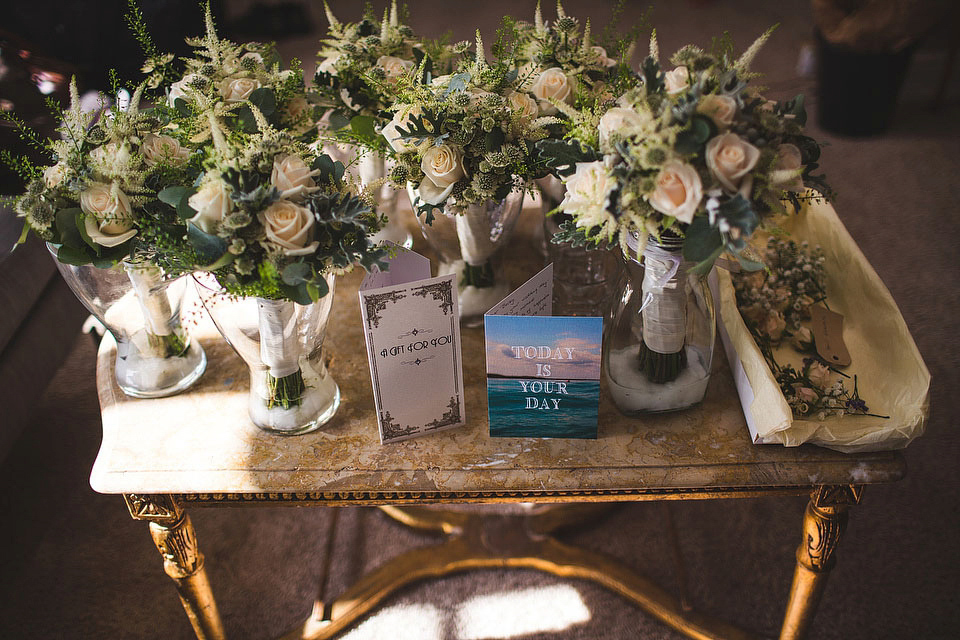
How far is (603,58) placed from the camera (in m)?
1.35

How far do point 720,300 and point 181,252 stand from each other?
0.89 meters

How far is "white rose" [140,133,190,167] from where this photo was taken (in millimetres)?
1015

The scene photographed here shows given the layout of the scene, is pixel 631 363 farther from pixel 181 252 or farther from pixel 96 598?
pixel 96 598

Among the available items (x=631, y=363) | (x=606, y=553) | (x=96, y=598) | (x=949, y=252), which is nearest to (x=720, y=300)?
(x=631, y=363)

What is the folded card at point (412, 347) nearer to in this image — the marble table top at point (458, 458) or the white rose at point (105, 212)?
the marble table top at point (458, 458)

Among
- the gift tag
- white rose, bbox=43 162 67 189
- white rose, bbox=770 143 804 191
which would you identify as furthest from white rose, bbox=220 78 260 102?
the gift tag

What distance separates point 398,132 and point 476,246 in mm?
285

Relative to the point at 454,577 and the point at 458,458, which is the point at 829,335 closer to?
the point at 458,458

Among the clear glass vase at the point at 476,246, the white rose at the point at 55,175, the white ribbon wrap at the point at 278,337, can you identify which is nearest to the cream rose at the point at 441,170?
the clear glass vase at the point at 476,246

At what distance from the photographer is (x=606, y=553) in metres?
1.72

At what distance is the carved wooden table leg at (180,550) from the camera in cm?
113

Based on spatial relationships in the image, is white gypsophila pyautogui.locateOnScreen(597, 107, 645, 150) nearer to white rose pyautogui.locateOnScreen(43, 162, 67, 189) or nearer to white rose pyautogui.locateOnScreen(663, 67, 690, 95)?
white rose pyautogui.locateOnScreen(663, 67, 690, 95)

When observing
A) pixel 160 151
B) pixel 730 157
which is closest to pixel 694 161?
pixel 730 157

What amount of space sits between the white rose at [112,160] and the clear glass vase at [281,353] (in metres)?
0.18
